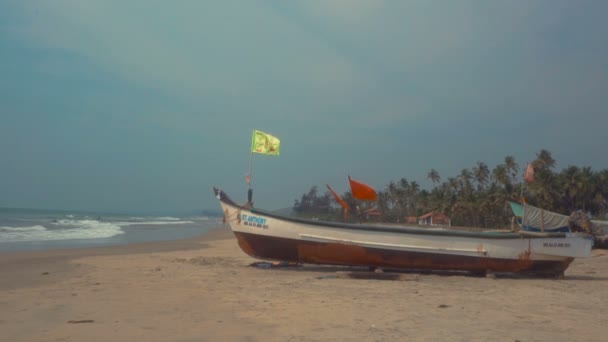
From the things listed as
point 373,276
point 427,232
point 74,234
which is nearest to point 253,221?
point 373,276

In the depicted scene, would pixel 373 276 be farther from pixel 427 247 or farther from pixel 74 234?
pixel 74 234

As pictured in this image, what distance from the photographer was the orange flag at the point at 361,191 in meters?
12.0

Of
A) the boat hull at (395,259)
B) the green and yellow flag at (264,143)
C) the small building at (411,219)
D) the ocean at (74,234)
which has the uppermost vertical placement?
the green and yellow flag at (264,143)

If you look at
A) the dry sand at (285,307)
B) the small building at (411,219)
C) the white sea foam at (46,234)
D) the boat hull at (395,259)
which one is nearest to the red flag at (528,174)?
the boat hull at (395,259)

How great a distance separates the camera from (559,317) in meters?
6.37

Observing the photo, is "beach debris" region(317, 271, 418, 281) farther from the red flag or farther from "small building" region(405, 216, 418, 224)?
"small building" region(405, 216, 418, 224)

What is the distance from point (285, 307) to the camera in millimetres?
6566

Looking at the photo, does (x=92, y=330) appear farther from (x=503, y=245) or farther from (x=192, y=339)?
(x=503, y=245)

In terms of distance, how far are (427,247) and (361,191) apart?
7.04ft

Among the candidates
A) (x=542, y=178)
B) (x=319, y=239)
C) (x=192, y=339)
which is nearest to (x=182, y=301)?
(x=192, y=339)

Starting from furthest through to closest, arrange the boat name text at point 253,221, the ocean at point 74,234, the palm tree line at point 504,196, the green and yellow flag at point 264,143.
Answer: the palm tree line at point 504,196, the ocean at point 74,234, the green and yellow flag at point 264,143, the boat name text at point 253,221

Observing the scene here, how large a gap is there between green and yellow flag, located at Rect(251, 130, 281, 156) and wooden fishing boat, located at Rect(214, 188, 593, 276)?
2028 millimetres

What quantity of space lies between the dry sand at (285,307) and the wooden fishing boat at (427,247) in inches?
18.4

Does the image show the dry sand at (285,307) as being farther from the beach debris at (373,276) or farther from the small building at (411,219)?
the small building at (411,219)
